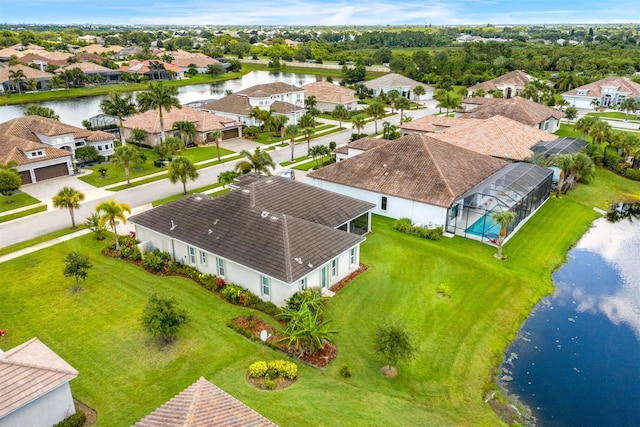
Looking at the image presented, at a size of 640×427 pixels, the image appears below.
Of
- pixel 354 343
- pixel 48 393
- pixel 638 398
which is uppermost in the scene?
pixel 48 393

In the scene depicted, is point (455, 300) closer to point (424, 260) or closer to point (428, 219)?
point (424, 260)

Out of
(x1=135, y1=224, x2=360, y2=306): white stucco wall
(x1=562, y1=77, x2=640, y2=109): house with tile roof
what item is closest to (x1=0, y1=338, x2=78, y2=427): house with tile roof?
(x1=135, y1=224, x2=360, y2=306): white stucco wall

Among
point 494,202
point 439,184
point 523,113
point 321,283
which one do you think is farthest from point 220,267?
point 523,113

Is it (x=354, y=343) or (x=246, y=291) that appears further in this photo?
(x=246, y=291)

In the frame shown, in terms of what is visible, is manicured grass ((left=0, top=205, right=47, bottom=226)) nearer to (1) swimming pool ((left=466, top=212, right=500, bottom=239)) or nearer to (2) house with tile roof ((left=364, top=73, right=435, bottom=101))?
(1) swimming pool ((left=466, top=212, right=500, bottom=239))

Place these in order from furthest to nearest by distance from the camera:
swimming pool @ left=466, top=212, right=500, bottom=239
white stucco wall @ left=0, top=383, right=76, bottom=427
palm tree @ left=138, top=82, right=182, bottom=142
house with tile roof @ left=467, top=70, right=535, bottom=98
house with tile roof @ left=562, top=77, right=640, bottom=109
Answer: house with tile roof @ left=467, top=70, right=535, bottom=98, house with tile roof @ left=562, top=77, right=640, bottom=109, palm tree @ left=138, top=82, right=182, bottom=142, swimming pool @ left=466, top=212, right=500, bottom=239, white stucco wall @ left=0, top=383, right=76, bottom=427

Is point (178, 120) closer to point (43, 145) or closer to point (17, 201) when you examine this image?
point (43, 145)

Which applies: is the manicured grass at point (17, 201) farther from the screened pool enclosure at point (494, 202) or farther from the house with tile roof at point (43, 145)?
the screened pool enclosure at point (494, 202)

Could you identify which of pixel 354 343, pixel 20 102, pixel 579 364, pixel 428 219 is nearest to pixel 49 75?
pixel 20 102
